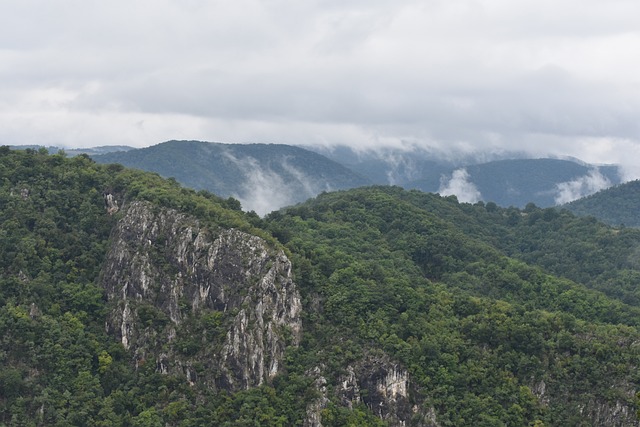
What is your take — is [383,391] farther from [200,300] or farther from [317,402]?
[200,300]

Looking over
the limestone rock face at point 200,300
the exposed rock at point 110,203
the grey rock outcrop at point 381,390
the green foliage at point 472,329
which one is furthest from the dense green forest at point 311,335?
the limestone rock face at point 200,300

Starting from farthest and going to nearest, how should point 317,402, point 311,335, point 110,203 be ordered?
point 110,203 → point 311,335 → point 317,402

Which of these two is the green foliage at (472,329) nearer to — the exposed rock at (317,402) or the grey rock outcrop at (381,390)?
the exposed rock at (317,402)

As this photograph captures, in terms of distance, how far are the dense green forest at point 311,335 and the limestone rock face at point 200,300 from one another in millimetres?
1139

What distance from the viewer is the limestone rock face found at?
8562 cm

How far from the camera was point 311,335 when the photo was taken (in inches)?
3563

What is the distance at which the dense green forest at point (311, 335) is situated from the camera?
267 ft

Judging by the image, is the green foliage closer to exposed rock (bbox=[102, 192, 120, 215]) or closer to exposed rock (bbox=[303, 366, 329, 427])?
exposed rock (bbox=[303, 366, 329, 427])

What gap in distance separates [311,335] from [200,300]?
13.9 metres

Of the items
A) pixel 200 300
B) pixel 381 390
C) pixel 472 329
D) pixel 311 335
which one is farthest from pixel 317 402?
pixel 472 329

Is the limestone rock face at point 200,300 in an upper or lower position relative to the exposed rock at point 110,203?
lower

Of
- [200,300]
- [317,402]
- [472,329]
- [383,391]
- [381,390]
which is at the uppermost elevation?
[200,300]

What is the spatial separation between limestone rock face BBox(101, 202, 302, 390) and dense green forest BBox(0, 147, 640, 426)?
1139mm

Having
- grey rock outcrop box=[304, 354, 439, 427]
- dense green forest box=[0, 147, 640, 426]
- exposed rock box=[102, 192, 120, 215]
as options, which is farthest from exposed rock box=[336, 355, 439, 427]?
exposed rock box=[102, 192, 120, 215]
